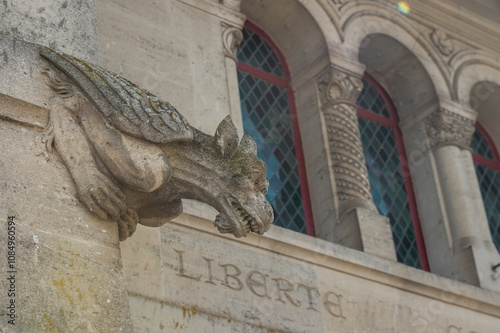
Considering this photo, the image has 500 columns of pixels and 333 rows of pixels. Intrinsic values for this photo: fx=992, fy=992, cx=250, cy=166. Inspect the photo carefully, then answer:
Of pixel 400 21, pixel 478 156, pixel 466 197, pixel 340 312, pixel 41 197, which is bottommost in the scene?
pixel 41 197

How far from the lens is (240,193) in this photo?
354 cm

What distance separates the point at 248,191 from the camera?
3.55 m

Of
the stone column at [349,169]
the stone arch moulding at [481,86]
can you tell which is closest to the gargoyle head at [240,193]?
the stone column at [349,169]

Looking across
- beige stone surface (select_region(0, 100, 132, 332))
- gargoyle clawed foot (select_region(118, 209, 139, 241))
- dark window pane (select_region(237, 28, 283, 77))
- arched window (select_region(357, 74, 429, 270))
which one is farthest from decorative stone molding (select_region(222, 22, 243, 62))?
beige stone surface (select_region(0, 100, 132, 332))

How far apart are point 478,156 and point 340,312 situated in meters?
4.26

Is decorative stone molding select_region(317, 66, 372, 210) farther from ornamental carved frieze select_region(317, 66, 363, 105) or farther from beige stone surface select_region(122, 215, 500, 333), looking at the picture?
beige stone surface select_region(122, 215, 500, 333)

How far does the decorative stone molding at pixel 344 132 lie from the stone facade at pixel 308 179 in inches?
0.6

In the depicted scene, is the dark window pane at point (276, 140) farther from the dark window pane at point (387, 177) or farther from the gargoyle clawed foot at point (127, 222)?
the gargoyle clawed foot at point (127, 222)

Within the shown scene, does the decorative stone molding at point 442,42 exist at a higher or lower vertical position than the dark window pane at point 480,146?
higher

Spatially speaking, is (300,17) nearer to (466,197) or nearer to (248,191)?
(466,197)

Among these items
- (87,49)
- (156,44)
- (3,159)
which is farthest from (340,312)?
(3,159)

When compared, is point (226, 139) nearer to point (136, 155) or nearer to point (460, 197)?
point (136, 155)

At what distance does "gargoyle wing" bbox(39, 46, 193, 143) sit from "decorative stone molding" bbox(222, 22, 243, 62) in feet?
16.1

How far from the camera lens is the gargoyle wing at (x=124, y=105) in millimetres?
3332
